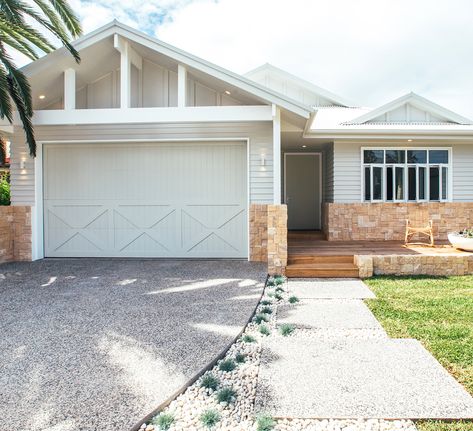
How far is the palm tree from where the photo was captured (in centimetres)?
705

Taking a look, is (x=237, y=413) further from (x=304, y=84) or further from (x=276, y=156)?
(x=304, y=84)

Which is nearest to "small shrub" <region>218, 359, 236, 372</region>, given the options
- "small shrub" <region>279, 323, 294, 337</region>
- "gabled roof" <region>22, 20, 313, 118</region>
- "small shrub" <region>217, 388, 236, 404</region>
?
"small shrub" <region>217, 388, 236, 404</region>

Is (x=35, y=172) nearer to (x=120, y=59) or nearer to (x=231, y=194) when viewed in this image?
(x=120, y=59)

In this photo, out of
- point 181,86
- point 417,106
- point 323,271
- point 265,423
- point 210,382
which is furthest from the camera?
point 417,106

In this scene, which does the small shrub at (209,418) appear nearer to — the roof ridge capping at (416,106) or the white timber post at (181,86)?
the white timber post at (181,86)

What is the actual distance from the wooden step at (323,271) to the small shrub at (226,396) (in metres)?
4.34

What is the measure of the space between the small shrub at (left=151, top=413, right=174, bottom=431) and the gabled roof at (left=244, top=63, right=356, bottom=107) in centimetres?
1318

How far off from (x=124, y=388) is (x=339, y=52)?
2373 centimetres

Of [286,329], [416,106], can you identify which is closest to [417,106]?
[416,106]

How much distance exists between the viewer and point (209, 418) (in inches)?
96.9

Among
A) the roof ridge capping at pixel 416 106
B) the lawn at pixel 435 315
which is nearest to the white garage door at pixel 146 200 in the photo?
the lawn at pixel 435 315

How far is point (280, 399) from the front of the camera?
108 inches

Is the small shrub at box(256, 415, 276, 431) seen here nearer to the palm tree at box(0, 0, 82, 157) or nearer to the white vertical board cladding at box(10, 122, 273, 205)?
the white vertical board cladding at box(10, 122, 273, 205)

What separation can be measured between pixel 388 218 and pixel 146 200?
21.0 feet
